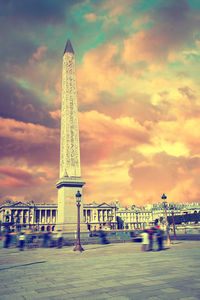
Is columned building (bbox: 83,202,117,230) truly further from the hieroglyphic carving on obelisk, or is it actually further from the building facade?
the hieroglyphic carving on obelisk

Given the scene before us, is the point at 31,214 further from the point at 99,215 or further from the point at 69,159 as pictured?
the point at 69,159

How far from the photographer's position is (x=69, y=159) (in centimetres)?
3966

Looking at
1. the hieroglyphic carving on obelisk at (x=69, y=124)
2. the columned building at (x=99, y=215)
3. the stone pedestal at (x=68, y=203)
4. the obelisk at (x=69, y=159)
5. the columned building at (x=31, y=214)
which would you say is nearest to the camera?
the stone pedestal at (x=68, y=203)

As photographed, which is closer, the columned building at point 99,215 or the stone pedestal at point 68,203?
the stone pedestal at point 68,203

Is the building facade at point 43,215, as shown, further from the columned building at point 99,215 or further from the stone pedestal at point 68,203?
the stone pedestal at point 68,203

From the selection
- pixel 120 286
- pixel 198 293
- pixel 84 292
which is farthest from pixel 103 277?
pixel 198 293

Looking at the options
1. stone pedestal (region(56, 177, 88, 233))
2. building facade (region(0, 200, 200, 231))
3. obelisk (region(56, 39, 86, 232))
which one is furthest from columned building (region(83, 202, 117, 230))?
stone pedestal (region(56, 177, 88, 233))

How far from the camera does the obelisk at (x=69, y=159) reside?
38.8 metres

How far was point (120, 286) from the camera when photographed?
7.20 m

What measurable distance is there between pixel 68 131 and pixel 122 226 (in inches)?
A: 5195

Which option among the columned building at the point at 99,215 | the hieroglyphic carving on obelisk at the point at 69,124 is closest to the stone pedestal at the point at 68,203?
the hieroglyphic carving on obelisk at the point at 69,124

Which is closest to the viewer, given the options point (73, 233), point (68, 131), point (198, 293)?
point (198, 293)

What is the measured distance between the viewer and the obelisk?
38.8m

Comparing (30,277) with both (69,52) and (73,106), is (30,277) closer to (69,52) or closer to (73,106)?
(73,106)
